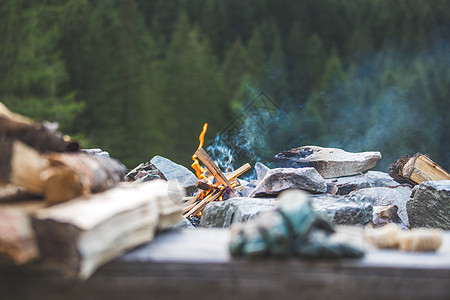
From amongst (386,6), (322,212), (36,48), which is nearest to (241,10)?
(386,6)

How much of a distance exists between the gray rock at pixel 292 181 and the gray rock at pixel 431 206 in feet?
2.26

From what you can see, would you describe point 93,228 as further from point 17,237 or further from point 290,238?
point 290,238

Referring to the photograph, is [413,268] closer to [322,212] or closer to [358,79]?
[322,212]

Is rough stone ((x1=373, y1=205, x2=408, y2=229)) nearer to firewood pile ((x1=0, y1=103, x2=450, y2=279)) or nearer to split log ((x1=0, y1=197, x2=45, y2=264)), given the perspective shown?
firewood pile ((x1=0, y1=103, x2=450, y2=279))

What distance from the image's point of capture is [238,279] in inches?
49.9

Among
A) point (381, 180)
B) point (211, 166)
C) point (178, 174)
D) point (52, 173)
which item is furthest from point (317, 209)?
point (381, 180)

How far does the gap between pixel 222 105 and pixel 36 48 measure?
145 inches

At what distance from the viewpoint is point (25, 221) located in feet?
4.02

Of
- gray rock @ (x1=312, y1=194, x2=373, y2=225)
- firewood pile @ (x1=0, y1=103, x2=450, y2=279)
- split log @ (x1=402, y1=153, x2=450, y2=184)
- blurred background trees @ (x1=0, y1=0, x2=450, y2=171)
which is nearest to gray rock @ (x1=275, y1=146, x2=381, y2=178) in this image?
split log @ (x1=402, y1=153, x2=450, y2=184)

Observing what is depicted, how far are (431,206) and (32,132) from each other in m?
2.75

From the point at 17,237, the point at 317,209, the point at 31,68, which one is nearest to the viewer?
the point at 17,237

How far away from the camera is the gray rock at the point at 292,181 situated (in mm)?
3271

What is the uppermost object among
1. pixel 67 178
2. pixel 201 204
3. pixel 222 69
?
pixel 222 69

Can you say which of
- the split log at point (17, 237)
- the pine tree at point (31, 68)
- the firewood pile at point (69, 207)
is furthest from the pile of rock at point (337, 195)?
the pine tree at point (31, 68)
